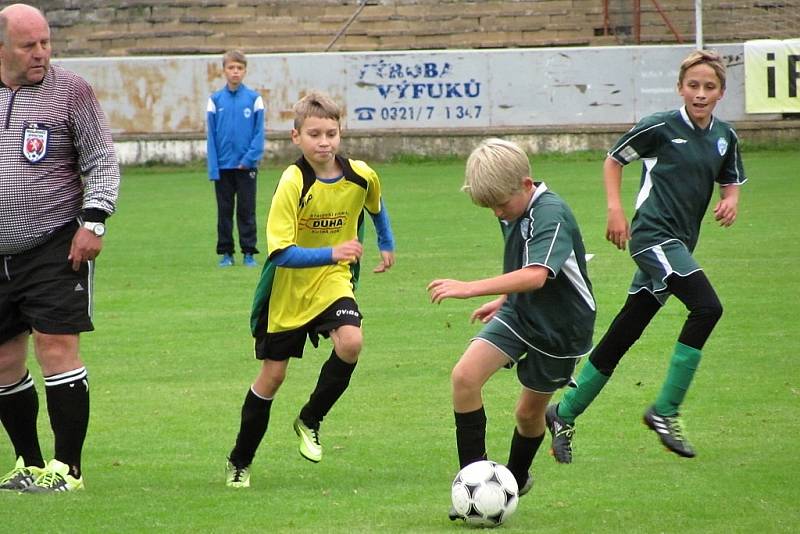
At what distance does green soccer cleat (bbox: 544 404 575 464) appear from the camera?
626cm

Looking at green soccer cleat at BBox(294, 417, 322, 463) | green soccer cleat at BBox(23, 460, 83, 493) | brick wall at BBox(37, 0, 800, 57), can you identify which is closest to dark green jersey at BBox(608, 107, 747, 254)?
green soccer cleat at BBox(294, 417, 322, 463)

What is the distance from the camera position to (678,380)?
6254mm

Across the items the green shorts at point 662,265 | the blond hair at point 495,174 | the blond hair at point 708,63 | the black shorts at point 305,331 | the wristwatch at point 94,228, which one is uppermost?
the blond hair at point 708,63

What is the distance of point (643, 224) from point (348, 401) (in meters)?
2.20

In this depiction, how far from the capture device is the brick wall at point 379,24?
28656mm

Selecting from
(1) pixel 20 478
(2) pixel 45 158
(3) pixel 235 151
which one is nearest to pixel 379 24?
(3) pixel 235 151

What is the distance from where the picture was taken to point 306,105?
20.0 feet

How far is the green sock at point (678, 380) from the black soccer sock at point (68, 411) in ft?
8.58

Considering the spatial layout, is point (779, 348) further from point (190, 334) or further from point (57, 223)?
point (57, 223)

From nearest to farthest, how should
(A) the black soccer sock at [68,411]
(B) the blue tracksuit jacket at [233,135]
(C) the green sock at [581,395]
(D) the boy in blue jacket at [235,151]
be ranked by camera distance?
1. (A) the black soccer sock at [68,411]
2. (C) the green sock at [581,395]
3. (D) the boy in blue jacket at [235,151]
4. (B) the blue tracksuit jacket at [233,135]

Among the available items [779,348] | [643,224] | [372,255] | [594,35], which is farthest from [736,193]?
[594,35]

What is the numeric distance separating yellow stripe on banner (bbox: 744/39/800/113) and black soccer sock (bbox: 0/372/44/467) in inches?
809

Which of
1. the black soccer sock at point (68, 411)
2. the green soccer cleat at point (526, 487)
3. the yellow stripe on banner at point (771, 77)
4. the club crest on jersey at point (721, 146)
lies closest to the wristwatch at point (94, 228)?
the black soccer sock at point (68, 411)

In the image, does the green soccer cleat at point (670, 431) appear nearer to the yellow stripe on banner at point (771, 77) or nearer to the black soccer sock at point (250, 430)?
the black soccer sock at point (250, 430)
